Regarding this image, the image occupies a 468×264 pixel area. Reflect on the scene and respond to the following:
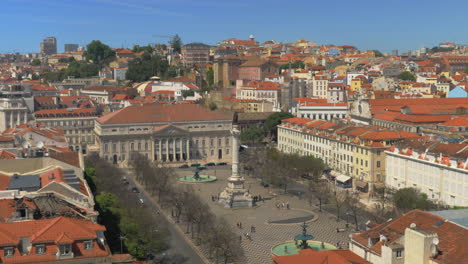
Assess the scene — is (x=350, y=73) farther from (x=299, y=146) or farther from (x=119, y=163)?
(x=119, y=163)

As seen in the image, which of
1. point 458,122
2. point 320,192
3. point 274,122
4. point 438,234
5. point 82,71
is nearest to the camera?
point 438,234

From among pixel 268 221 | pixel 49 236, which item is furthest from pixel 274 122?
pixel 49 236

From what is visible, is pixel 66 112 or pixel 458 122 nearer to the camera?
pixel 458 122

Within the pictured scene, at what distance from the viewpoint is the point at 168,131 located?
297 feet

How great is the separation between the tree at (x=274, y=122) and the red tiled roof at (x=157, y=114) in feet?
34.0

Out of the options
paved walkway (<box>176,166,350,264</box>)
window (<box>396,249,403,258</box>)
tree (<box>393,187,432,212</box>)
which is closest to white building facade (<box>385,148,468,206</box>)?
tree (<box>393,187,432,212</box>)

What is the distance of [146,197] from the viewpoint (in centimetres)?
6381

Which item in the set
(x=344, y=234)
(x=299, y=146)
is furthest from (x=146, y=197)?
(x=299, y=146)

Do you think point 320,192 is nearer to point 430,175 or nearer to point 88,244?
point 430,175

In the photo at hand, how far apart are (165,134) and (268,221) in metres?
39.3

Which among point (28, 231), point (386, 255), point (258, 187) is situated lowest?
point (258, 187)

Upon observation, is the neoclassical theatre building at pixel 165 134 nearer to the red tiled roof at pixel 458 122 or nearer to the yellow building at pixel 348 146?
the yellow building at pixel 348 146

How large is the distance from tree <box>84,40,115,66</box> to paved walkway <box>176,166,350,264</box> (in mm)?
124394

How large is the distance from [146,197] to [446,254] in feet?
138
